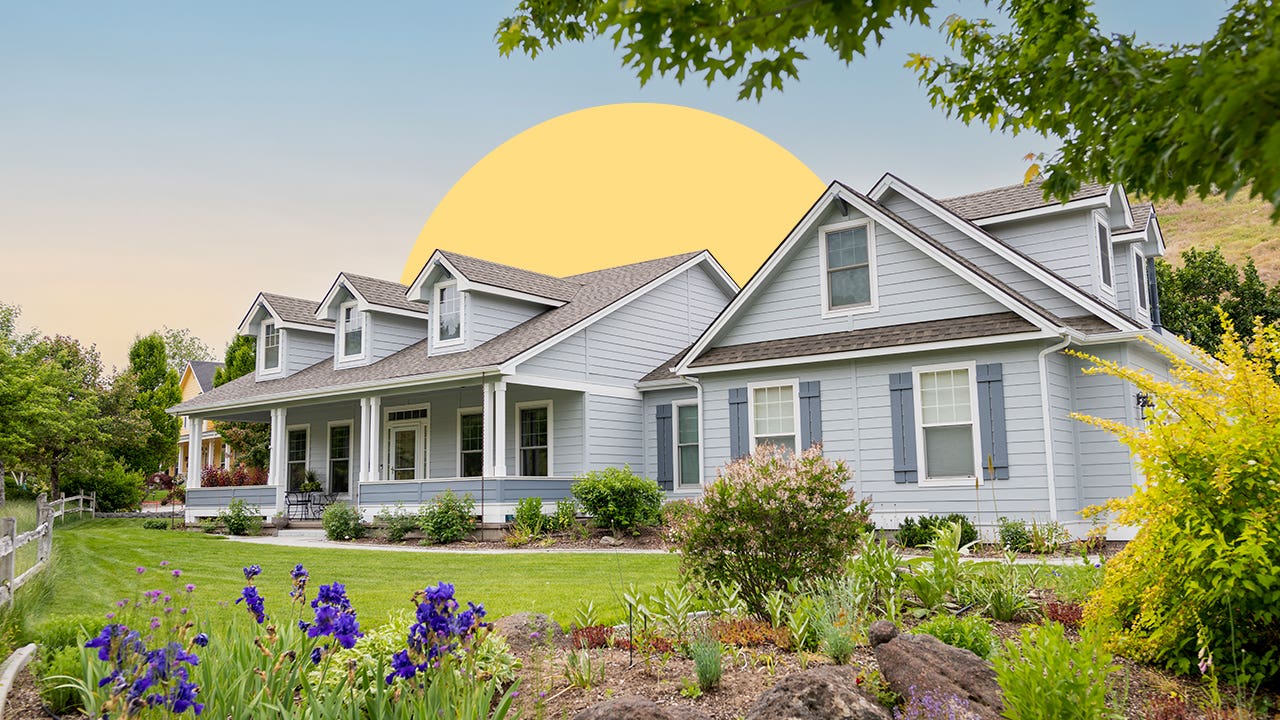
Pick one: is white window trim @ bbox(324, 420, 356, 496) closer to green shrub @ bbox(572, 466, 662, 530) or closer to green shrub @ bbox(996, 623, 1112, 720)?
green shrub @ bbox(572, 466, 662, 530)

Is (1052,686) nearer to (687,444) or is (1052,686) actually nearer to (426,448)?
(687,444)

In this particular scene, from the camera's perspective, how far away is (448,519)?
17938mm

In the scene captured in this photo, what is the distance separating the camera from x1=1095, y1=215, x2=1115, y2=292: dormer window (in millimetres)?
15766

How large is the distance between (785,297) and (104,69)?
15067 mm

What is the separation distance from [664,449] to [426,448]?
664 centimetres

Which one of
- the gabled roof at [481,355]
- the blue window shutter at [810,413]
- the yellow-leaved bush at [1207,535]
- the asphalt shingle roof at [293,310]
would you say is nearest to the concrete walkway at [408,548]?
the blue window shutter at [810,413]

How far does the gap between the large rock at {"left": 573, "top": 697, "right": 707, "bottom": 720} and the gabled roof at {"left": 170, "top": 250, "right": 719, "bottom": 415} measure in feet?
45.9

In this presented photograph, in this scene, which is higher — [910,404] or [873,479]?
[910,404]

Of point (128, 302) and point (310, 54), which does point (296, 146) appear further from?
point (128, 302)

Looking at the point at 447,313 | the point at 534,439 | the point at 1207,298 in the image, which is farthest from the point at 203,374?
the point at 1207,298

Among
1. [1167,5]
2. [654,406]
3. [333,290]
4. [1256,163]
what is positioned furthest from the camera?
[333,290]


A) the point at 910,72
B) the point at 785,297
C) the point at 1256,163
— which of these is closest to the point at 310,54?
the point at 785,297

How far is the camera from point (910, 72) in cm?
630

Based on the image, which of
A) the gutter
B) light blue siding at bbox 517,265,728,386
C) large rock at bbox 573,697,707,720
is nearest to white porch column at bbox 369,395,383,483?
light blue siding at bbox 517,265,728,386
